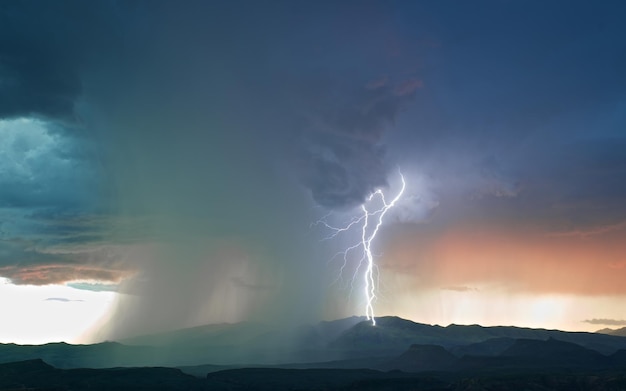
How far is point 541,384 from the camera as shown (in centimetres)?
19812

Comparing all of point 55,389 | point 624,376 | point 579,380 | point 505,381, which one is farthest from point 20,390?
point 624,376

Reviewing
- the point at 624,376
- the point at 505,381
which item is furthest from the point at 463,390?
the point at 624,376

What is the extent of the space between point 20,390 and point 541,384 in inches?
7055

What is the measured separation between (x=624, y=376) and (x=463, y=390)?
5529cm

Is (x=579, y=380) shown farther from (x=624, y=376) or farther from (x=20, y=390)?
(x=20, y=390)

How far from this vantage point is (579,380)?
19875cm

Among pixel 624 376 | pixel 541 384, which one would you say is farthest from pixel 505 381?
pixel 624 376

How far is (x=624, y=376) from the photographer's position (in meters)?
194

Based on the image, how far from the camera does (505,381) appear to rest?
19762 centimetres

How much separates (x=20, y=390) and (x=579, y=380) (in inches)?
7596

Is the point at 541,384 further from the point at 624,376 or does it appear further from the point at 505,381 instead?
the point at 624,376

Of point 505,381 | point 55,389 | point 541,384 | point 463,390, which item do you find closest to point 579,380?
point 541,384

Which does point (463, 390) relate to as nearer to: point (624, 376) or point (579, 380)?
point (579, 380)

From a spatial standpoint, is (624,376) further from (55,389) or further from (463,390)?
(55,389)
